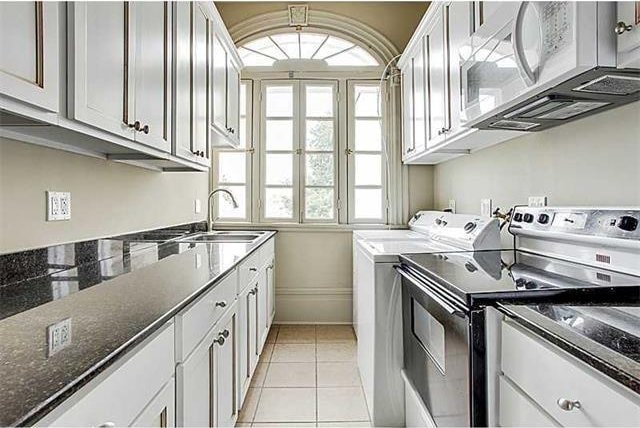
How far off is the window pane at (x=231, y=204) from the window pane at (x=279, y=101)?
785 mm

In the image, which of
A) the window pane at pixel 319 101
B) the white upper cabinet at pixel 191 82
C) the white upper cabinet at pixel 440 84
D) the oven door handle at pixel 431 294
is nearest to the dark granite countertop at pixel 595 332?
the oven door handle at pixel 431 294

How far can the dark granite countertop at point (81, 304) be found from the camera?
1.95 feet

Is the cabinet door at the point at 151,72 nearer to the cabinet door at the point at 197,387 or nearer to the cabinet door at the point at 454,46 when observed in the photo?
the cabinet door at the point at 197,387

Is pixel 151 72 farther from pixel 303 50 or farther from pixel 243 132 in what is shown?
pixel 303 50

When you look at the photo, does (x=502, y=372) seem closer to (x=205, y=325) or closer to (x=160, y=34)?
→ (x=205, y=325)

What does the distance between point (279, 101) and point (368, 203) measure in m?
1.31

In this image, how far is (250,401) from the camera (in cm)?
229

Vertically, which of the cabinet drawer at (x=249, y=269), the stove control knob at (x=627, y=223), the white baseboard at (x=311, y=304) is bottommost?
the white baseboard at (x=311, y=304)

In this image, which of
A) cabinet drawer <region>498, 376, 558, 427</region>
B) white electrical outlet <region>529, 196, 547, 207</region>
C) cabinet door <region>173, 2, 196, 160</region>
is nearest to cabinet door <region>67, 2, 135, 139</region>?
cabinet door <region>173, 2, 196, 160</region>

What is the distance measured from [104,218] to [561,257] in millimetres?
2021

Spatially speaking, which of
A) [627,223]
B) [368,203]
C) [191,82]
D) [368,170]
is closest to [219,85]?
[191,82]

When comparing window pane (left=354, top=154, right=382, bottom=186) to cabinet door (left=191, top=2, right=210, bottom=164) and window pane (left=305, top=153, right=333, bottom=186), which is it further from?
cabinet door (left=191, top=2, right=210, bottom=164)

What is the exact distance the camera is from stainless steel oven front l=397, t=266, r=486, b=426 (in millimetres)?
1081

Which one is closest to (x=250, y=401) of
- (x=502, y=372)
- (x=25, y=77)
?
(x=502, y=372)
